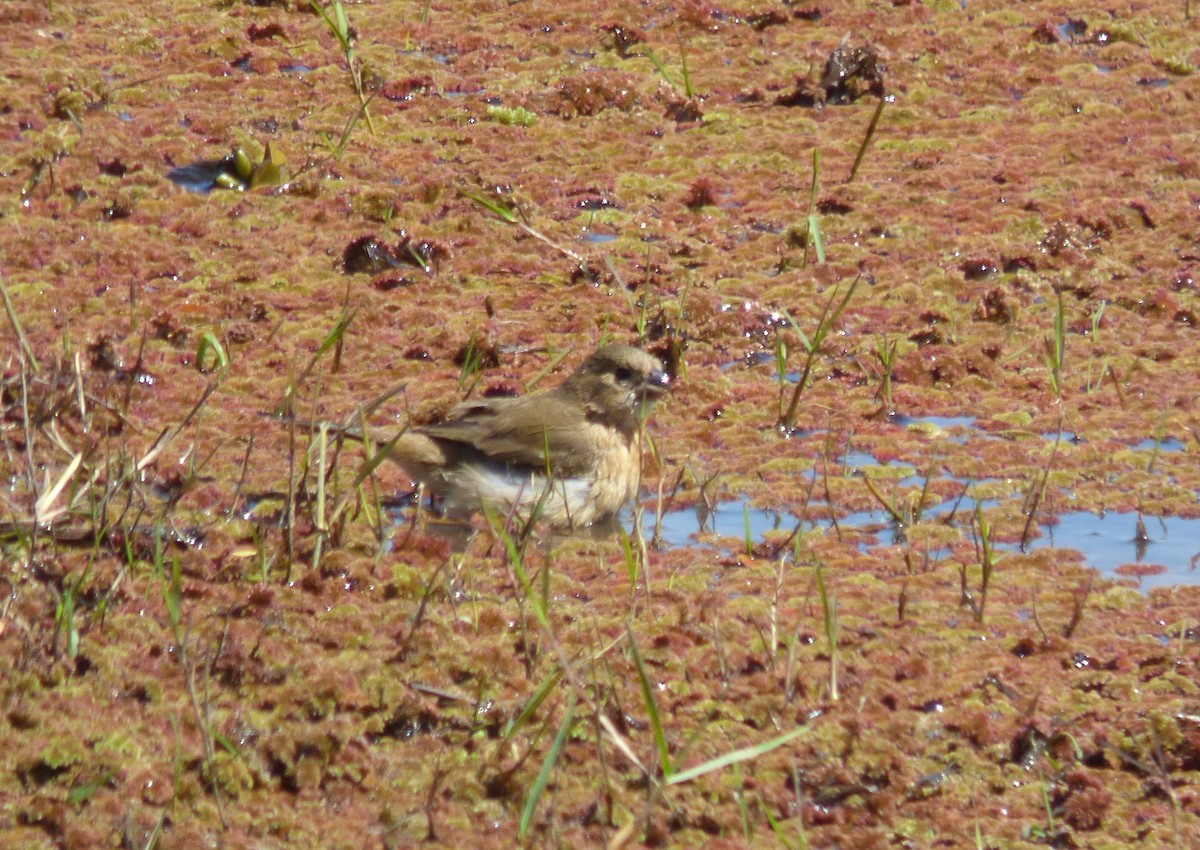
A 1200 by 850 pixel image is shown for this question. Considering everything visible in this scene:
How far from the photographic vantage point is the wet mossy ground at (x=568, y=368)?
4.34 m

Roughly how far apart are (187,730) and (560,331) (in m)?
3.44

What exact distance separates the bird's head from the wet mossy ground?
0.58 feet

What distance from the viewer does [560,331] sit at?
7.53m

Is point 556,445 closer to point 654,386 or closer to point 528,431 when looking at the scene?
point 528,431

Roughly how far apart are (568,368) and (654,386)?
648mm

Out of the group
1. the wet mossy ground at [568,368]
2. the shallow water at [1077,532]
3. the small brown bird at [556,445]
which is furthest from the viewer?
the small brown bird at [556,445]

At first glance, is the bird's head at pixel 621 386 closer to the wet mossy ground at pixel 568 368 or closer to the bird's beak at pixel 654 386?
the bird's beak at pixel 654 386

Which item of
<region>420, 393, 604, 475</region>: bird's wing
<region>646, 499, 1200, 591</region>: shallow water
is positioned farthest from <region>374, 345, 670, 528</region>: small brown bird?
<region>646, 499, 1200, 591</region>: shallow water

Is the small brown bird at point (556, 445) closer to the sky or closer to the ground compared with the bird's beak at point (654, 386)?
closer to the ground

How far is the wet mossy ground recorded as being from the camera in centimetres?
434

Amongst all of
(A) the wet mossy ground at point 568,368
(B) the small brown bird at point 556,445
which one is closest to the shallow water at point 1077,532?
(A) the wet mossy ground at point 568,368

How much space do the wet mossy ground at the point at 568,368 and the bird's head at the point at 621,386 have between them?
176mm

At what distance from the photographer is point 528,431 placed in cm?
672

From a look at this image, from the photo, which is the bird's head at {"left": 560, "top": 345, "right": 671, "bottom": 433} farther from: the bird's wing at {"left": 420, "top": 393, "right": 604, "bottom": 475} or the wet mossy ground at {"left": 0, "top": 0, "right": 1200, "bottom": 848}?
the wet mossy ground at {"left": 0, "top": 0, "right": 1200, "bottom": 848}
